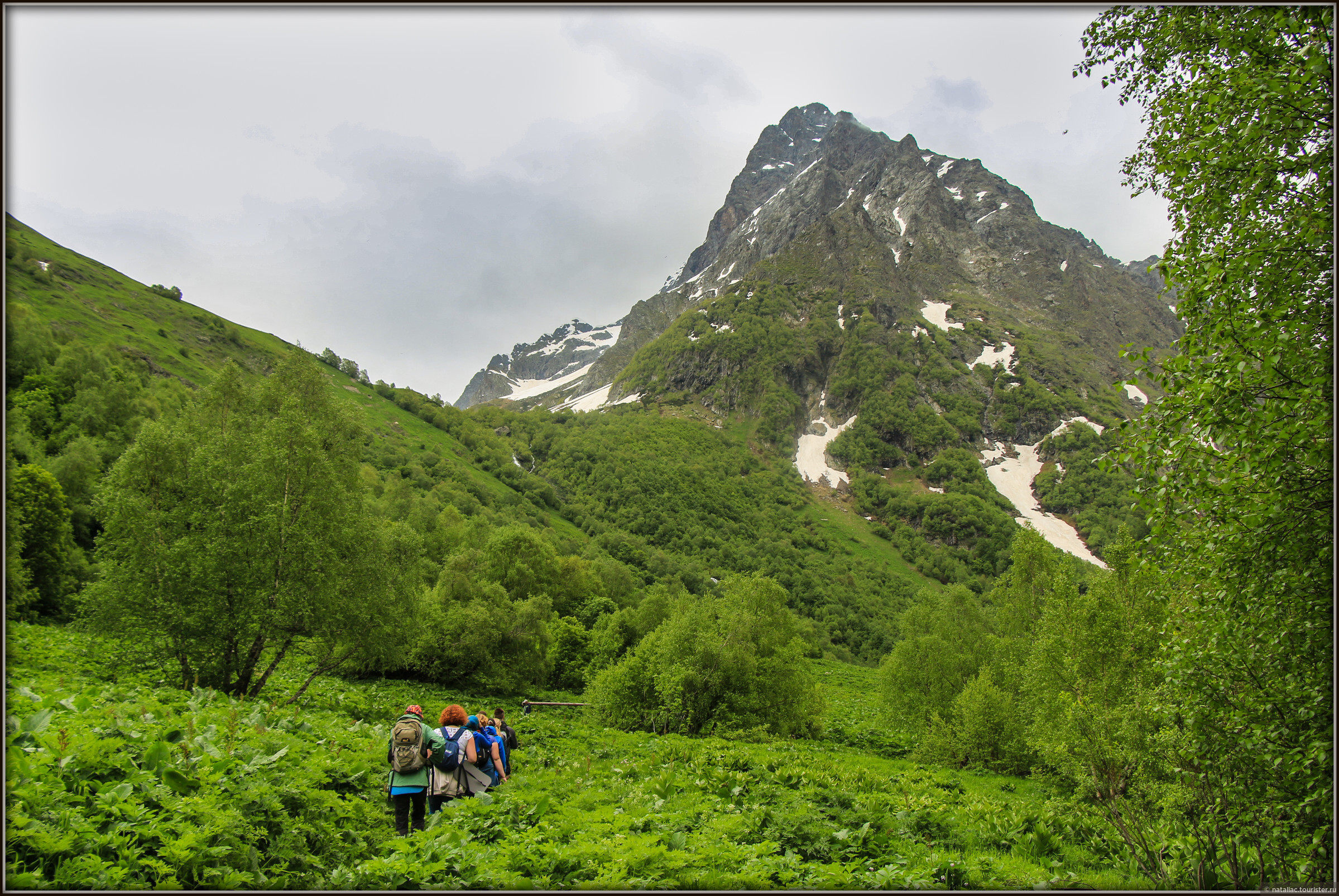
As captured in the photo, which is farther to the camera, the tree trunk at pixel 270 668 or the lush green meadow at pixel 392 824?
the tree trunk at pixel 270 668

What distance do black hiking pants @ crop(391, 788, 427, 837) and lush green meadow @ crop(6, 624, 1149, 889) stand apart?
0.23 m

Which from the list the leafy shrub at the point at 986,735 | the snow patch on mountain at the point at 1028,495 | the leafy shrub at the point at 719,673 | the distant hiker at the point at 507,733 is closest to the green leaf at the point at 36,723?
the distant hiker at the point at 507,733

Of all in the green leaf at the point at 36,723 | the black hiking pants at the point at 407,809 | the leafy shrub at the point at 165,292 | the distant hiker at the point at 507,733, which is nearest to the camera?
the green leaf at the point at 36,723

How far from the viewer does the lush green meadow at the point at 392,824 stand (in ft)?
18.7

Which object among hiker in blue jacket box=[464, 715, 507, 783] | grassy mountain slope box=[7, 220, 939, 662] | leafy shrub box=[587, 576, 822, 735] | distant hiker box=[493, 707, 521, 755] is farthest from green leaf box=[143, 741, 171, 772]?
grassy mountain slope box=[7, 220, 939, 662]

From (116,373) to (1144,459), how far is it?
106m

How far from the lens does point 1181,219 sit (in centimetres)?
891

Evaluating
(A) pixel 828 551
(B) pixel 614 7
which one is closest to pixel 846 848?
(B) pixel 614 7

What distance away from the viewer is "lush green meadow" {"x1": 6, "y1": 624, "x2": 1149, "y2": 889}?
5.70 meters

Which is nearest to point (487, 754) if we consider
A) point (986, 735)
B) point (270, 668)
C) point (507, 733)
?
point (507, 733)

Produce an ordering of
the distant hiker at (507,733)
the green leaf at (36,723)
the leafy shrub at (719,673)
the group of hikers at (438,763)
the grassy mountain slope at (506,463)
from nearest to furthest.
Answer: the green leaf at (36,723) < the group of hikers at (438,763) < the distant hiker at (507,733) < the leafy shrub at (719,673) < the grassy mountain slope at (506,463)

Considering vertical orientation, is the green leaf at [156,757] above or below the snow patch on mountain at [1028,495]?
below

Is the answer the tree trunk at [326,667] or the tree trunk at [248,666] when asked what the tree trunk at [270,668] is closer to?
the tree trunk at [248,666]

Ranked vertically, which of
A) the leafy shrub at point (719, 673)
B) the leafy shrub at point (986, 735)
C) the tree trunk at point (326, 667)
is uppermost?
the tree trunk at point (326, 667)
